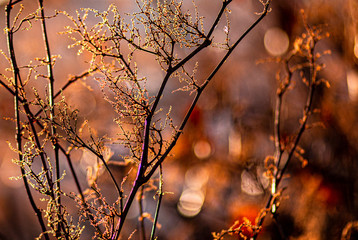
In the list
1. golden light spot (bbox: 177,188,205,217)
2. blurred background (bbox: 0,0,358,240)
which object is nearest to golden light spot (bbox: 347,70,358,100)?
blurred background (bbox: 0,0,358,240)

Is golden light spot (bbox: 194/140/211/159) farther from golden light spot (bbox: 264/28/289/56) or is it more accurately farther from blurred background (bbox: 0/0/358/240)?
golden light spot (bbox: 264/28/289/56)

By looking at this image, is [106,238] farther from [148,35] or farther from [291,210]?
[291,210]

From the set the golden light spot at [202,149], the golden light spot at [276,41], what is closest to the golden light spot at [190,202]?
the golden light spot at [202,149]

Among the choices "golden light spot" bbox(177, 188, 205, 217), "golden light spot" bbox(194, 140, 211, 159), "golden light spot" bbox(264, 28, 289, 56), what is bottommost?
"golden light spot" bbox(177, 188, 205, 217)

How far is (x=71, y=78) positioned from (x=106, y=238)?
0.18 metres

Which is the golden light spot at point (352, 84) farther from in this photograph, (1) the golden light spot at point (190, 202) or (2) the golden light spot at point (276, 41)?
(1) the golden light spot at point (190, 202)

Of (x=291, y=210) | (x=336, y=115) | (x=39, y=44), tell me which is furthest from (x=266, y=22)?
(x=39, y=44)

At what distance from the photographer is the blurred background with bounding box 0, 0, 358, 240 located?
4.17 ft

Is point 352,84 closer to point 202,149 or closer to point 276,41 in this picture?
point 276,41

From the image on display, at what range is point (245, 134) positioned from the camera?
1.72 m

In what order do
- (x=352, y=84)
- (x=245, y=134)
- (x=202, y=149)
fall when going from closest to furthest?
(x=352, y=84) → (x=245, y=134) → (x=202, y=149)

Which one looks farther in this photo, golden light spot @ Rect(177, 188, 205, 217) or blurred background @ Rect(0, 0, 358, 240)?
golden light spot @ Rect(177, 188, 205, 217)

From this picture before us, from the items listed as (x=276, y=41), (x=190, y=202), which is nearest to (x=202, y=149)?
(x=190, y=202)

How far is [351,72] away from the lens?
129 centimetres
